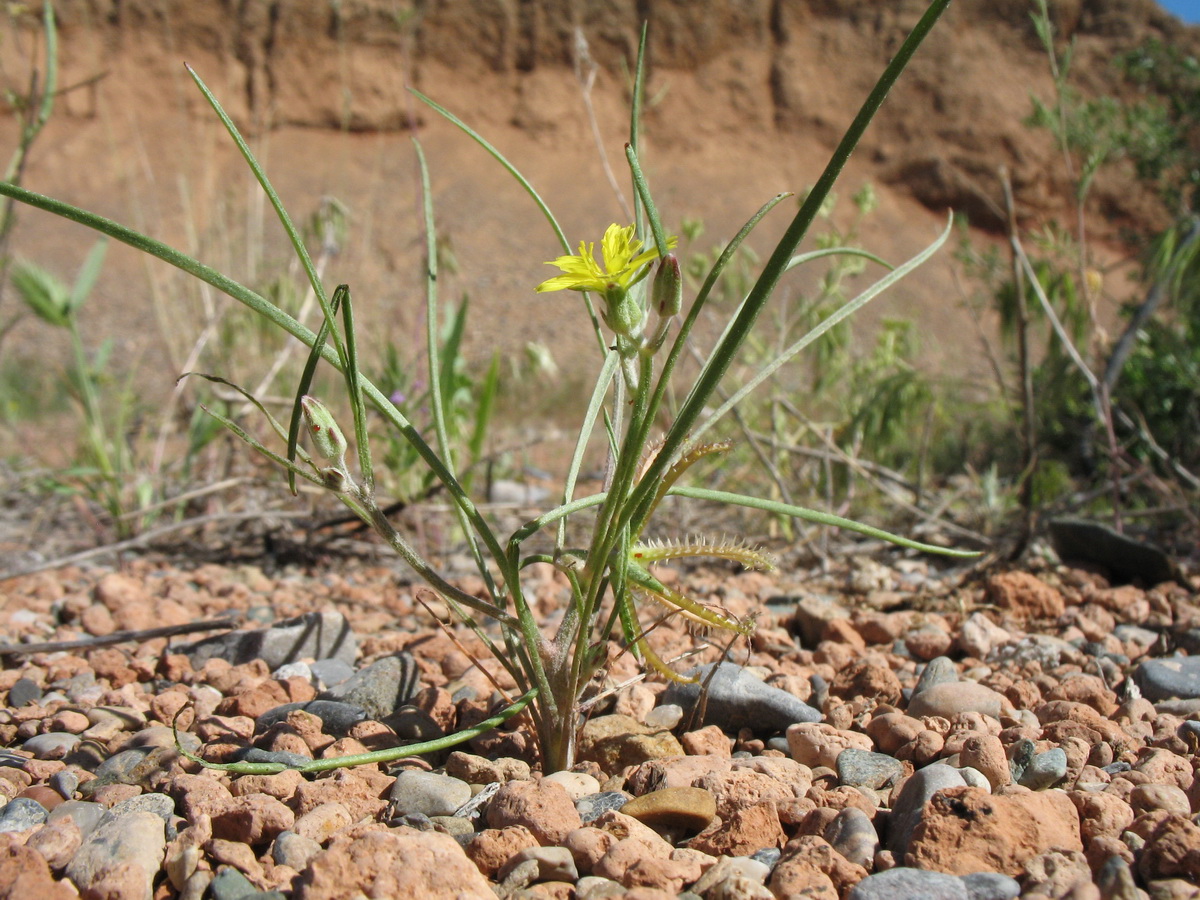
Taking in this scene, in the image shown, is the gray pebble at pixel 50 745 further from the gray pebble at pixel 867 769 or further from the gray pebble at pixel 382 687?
the gray pebble at pixel 867 769

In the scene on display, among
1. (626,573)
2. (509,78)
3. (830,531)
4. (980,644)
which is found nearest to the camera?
(626,573)

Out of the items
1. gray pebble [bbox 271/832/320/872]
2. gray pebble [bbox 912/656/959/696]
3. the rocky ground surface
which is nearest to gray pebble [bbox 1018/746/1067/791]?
the rocky ground surface

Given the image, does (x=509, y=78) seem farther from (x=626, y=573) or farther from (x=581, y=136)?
(x=626, y=573)

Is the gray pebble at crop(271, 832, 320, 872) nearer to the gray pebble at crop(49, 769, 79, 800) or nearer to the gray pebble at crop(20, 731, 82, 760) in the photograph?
the gray pebble at crop(49, 769, 79, 800)

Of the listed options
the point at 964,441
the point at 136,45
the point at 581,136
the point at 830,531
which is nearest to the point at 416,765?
the point at 830,531

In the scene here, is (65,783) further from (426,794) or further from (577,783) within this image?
(577,783)

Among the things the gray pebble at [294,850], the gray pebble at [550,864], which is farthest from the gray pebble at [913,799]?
the gray pebble at [294,850]

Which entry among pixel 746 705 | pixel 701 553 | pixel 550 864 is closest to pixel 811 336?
pixel 701 553
